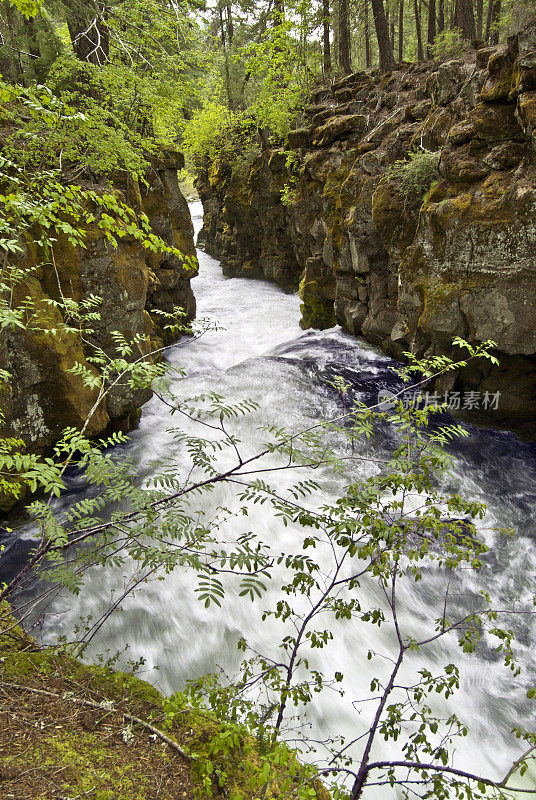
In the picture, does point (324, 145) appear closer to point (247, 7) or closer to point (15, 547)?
point (15, 547)

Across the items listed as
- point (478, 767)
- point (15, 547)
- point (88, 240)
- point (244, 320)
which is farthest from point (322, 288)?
point (478, 767)

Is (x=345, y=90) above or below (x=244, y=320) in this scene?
above

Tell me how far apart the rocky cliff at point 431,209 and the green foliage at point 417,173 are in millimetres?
33

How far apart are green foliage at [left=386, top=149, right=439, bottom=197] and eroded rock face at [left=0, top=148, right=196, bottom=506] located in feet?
18.6

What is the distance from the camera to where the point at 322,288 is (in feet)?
42.5

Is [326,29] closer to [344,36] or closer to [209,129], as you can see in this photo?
[344,36]

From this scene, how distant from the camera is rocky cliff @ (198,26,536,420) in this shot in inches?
272

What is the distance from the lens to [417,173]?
870cm

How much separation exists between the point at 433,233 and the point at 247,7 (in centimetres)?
2102

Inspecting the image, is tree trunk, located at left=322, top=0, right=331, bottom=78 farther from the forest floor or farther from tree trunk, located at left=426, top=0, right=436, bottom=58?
the forest floor

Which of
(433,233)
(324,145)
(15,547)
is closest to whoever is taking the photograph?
(15,547)

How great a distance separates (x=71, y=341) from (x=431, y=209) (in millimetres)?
6738

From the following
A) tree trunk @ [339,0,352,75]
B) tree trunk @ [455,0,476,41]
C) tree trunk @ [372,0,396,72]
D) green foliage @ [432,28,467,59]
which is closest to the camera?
green foliage @ [432,28,467,59]

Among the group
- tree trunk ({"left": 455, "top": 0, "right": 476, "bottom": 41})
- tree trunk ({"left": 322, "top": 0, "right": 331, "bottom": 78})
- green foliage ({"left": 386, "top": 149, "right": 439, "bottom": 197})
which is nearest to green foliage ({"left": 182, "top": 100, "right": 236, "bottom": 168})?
tree trunk ({"left": 322, "top": 0, "right": 331, "bottom": 78})
